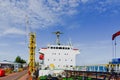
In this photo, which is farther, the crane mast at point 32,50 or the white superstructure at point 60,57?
the white superstructure at point 60,57

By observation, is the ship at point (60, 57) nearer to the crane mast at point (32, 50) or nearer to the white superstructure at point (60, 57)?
the white superstructure at point (60, 57)

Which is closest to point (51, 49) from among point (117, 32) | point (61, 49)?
point (61, 49)

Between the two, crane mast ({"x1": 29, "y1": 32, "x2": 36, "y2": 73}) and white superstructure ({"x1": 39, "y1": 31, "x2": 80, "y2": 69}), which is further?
white superstructure ({"x1": 39, "y1": 31, "x2": 80, "y2": 69})

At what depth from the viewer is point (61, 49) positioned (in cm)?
6512

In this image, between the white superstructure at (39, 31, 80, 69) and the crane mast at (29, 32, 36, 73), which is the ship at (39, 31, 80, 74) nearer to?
the white superstructure at (39, 31, 80, 69)

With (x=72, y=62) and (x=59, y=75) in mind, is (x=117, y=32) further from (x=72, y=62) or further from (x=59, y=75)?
(x=72, y=62)

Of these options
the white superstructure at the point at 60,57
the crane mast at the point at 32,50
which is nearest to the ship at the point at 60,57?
the white superstructure at the point at 60,57

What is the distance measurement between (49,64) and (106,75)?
40441mm

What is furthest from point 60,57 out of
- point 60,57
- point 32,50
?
point 32,50

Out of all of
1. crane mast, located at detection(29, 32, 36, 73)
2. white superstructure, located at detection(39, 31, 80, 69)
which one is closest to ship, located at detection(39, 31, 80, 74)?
white superstructure, located at detection(39, 31, 80, 69)

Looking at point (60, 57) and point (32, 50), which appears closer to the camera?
point (32, 50)

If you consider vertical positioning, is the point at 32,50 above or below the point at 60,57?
above

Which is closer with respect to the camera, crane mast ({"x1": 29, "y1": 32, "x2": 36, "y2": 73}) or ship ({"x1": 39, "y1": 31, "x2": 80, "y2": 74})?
crane mast ({"x1": 29, "y1": 32, "x2": 36, "y2": 73})

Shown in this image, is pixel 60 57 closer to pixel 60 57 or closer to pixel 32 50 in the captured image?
pixel 60 57
